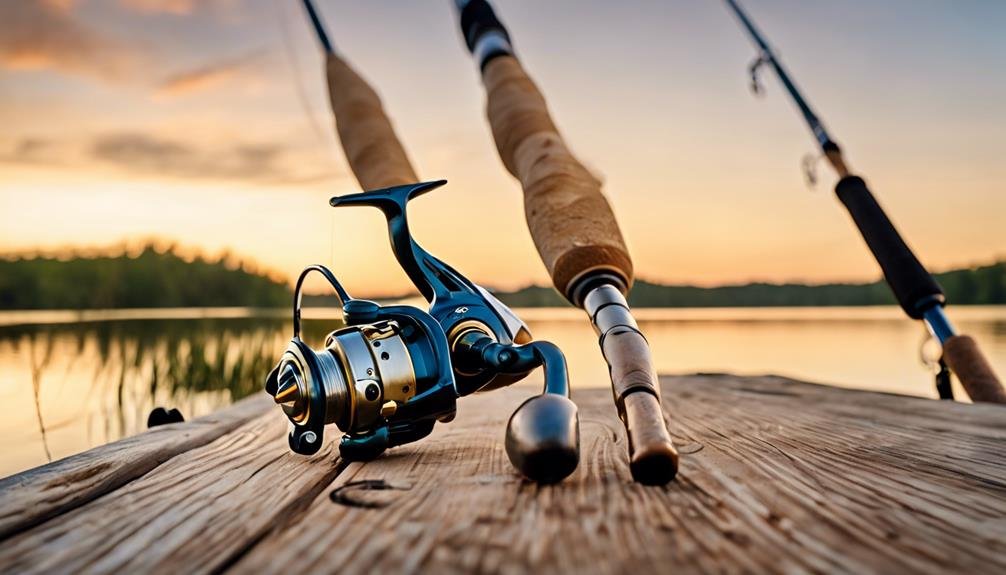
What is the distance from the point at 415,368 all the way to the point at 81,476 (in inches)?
17.2

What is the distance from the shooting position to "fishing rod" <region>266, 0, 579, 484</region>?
3.22ft

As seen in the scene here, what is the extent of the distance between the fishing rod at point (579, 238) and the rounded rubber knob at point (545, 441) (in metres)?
0.09

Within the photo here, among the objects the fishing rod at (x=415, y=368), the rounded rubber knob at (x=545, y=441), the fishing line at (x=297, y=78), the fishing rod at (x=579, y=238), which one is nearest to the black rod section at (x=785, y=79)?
the fishing rod at (x=579, y=238)

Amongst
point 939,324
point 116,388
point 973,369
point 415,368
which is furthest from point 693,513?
point 116,388

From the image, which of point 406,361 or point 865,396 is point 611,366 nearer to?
point 406,361

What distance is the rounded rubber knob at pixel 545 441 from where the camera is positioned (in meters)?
0.95

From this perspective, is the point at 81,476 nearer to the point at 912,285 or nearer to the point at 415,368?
the point at 415,368

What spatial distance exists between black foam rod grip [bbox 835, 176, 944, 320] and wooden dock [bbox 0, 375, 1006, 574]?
0.99 metres

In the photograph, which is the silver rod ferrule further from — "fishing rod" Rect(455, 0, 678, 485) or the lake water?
"fishing rod" Rect(455, 0, 678, 485)

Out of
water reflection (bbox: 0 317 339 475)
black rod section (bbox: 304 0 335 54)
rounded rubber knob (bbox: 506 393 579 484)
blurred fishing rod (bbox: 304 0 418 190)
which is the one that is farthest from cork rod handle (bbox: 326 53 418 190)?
water reflection (bbox: 0 317 339 475)

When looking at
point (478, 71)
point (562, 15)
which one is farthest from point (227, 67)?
point (478, 71)

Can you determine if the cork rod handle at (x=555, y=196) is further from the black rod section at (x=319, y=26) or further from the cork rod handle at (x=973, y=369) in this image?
the cork rod handle at (x=973, y=369)

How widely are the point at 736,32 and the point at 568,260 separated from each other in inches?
129

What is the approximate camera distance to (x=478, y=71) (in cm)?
202
